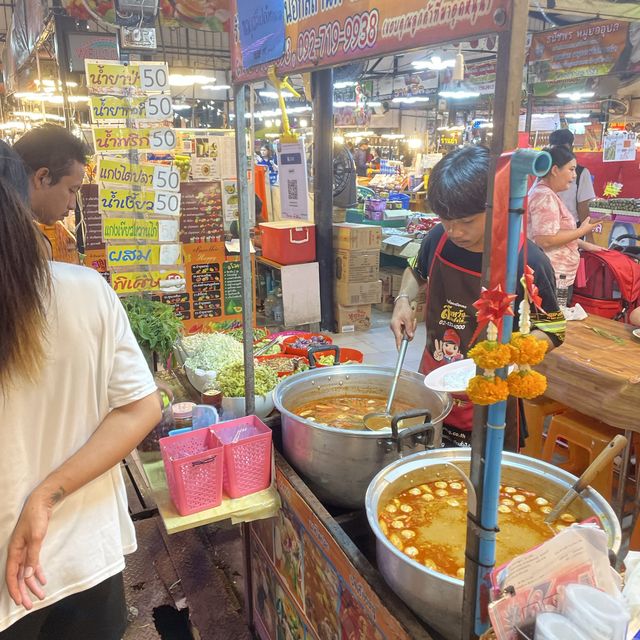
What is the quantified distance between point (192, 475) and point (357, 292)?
17.3 ft

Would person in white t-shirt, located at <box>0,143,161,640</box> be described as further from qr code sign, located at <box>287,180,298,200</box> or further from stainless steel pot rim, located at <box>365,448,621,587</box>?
qr code sign, located at <box>287,180,298,200</box>

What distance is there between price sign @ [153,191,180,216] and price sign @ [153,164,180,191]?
0.13 feet

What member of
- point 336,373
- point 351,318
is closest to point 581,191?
point 351,318

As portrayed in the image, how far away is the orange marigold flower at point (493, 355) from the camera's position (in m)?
0.80

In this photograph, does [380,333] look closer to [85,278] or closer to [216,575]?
[216,575]

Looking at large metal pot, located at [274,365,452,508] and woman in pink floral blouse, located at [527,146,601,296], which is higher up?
woman in pink floral blouse, located at [527,146,601,296]

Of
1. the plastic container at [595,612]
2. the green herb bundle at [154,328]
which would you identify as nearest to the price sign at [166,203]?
the green herb bundle at [154,328]

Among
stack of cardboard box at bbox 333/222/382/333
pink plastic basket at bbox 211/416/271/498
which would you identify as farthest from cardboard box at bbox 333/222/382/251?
pink plastic basket at bbox 211/416/271/498

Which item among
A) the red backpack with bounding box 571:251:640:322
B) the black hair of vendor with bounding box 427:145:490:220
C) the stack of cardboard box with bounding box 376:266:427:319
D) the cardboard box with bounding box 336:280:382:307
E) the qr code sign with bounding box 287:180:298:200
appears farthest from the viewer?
the stack of cardboard box with bounding box 376:266:427:319

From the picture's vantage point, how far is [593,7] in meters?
1.40

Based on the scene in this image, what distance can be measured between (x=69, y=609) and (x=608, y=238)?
841 cm

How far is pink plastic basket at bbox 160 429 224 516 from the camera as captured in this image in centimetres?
172

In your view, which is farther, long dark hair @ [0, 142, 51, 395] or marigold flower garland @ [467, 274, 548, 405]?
long dark hair @ [0, 142, 51, 395]

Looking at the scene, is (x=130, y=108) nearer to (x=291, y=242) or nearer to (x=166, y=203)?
(x=166, y=203)
